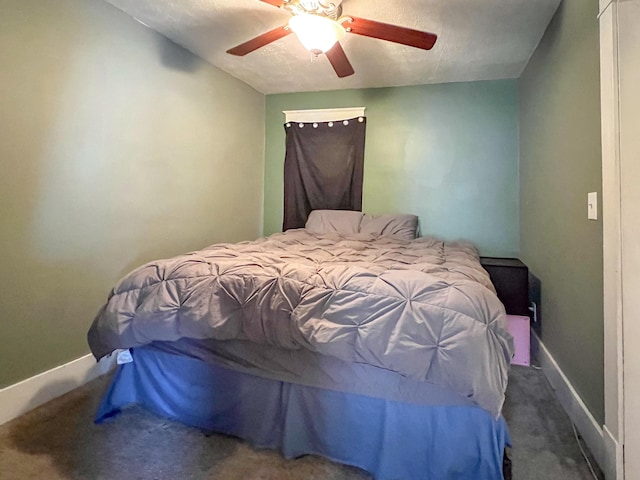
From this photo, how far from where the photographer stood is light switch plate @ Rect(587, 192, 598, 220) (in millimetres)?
1609

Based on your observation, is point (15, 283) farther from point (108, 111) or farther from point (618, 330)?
point (618, 330)

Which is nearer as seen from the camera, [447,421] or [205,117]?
[447,421]

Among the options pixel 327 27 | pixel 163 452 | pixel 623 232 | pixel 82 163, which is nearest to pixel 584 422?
pixel 623 232

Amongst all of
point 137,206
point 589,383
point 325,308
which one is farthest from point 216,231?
point 589,383

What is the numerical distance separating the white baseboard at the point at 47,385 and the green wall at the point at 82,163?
0.05 m

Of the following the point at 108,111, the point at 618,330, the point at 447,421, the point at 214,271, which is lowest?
the point at 447,421

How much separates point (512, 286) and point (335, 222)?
155 centimetres

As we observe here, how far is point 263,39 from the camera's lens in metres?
2.23

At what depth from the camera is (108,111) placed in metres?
2.29

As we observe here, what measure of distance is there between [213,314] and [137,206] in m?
1.34

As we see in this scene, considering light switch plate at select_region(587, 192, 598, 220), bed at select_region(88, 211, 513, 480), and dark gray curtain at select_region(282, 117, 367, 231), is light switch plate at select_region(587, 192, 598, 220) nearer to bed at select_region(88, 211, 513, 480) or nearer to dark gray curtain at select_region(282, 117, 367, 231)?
bed at select_region(88, 211, 513, 480)

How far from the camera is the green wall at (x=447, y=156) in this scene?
11.4ft

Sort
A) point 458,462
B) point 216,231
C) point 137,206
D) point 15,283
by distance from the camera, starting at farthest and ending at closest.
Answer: point 216,231 < point 137,206 < point 15,283 < point 458,462

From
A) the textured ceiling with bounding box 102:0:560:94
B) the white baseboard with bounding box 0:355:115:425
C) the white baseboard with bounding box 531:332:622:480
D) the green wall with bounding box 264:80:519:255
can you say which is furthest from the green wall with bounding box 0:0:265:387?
the white baseboard with bounding box 531:332:622:480
